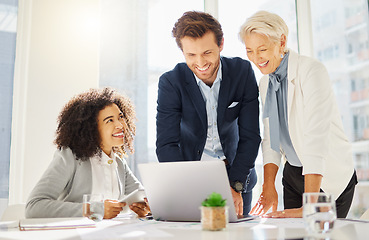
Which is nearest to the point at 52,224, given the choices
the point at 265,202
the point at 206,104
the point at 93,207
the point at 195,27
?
the point at 93,207

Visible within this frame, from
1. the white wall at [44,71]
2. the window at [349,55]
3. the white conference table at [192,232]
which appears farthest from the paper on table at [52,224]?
the window at [349,55]

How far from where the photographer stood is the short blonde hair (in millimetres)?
1811

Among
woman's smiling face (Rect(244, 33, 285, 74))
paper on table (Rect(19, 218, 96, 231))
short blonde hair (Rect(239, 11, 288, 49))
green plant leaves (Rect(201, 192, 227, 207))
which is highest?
short blonde hair (Rect(239, 11, 288, 49))

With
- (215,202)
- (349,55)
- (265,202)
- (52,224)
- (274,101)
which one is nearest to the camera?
(215,202)

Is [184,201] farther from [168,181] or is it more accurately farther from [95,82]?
[95,82]

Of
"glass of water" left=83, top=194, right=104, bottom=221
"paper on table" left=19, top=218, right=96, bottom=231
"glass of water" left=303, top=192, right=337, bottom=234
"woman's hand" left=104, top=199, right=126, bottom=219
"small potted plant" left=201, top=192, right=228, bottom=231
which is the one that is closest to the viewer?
"glass of water" left=303, top=192, right=337, bottom=234

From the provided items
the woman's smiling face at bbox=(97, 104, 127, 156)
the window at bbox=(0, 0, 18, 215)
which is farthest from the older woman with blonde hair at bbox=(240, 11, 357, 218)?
the window at bbox=(0, 0, 18, 215)

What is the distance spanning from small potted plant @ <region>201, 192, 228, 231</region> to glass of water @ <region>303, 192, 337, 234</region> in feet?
0.76

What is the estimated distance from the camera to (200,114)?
6.63 ft

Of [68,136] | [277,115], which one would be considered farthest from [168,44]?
[277,115]

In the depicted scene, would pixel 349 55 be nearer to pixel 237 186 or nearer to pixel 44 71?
pixel 237 186

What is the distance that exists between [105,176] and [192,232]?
41.2 inches

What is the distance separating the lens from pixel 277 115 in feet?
6.15

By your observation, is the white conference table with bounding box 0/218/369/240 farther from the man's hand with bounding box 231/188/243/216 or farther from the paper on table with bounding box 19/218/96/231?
the man's hand with bounding box 231/188/243/216
